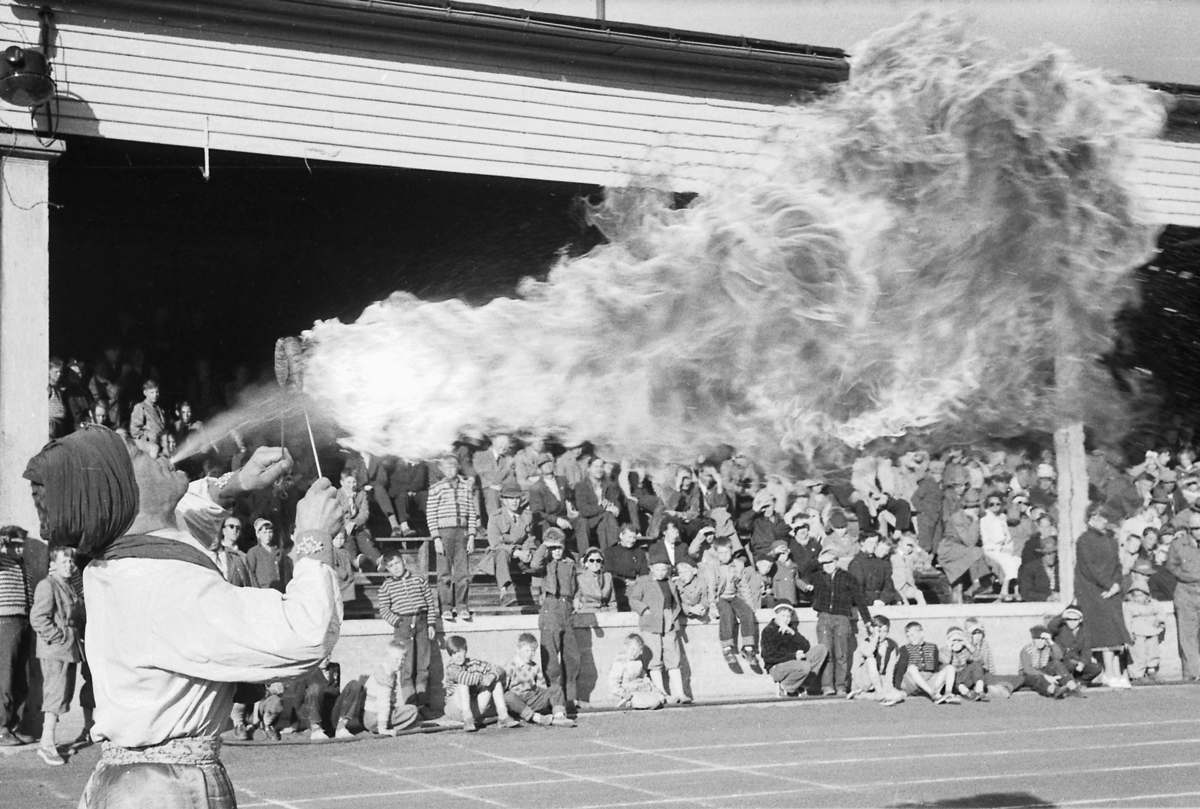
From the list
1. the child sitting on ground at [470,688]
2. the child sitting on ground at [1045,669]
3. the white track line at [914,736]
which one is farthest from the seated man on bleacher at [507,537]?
the child sitting on ground at [1045,669]

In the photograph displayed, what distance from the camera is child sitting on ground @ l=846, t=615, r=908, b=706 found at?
16.3 metres

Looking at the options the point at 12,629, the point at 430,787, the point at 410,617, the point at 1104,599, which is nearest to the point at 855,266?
the point at 430,787

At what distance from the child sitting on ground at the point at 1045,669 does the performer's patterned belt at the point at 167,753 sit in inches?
564

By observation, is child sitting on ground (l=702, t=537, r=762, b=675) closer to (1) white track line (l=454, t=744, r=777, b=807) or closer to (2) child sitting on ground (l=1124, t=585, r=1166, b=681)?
(1) white track line (l=454, t=744, r=777, b=807)

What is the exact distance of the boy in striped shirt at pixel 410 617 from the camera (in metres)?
14.3

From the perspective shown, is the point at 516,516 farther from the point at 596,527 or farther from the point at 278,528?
the point at 278,528

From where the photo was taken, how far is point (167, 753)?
3.92 m

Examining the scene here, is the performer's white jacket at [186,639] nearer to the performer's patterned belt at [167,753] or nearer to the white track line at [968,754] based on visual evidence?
the performer's patterned belt at [167,753]

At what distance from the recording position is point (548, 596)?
1514 centimetres

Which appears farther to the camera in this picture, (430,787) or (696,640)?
(696,640)

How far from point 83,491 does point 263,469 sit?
2.24 ft

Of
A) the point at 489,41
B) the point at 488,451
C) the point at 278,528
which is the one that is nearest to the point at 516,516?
the point at 488,451

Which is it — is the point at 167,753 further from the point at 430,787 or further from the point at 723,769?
the point at 723,769

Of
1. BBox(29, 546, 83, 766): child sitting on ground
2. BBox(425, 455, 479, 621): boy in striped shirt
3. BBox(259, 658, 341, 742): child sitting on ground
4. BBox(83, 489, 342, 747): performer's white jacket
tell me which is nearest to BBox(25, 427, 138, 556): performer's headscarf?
BBox(83, 489, 342, 747): performer's white jacket
